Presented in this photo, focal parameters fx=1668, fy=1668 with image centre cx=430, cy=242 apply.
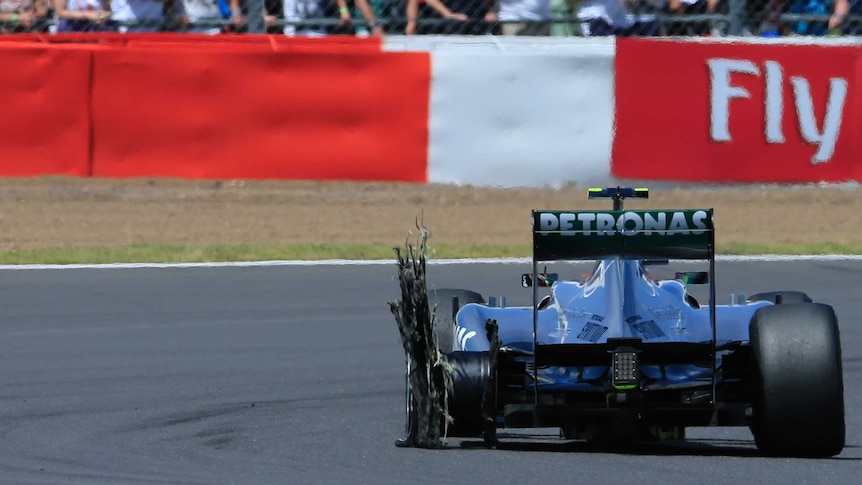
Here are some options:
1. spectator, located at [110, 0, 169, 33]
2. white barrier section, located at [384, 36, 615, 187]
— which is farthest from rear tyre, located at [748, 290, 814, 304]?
spectator, located at [110, 0, 169, 33]

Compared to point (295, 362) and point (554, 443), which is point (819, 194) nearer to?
point (295, 362)

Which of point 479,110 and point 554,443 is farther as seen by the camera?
point 479,110

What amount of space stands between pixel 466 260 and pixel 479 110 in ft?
9.45

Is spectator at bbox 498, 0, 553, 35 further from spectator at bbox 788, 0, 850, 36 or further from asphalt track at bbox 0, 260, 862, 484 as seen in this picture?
asphalt track at bbox 0, 260, 862, 484

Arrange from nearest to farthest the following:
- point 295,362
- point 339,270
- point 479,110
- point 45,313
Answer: point 295,362 → point 45,313 → point 339,270 → point 479,110

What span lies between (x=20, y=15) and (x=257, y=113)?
88.2 inches

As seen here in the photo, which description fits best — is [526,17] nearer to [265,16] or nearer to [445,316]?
[265,16]

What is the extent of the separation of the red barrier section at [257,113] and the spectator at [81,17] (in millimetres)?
547

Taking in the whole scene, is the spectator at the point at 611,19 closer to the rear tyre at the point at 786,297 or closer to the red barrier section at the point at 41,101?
the red barrier section at the point at 41,101

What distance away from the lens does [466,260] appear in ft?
37.9

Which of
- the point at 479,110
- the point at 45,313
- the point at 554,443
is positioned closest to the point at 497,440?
the point at 554,443

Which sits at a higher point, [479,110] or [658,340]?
[479,110]

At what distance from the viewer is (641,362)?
5.69 metres

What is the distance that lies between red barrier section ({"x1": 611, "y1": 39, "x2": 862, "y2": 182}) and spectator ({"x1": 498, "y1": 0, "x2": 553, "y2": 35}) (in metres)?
0.80
